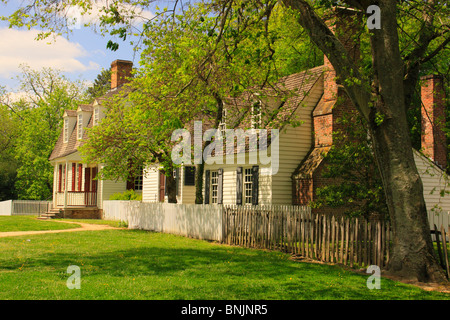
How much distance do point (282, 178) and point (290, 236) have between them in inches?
220

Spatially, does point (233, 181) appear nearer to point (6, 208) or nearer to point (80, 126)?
point (80, 126)

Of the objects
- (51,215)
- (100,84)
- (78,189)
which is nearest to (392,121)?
(51,215)

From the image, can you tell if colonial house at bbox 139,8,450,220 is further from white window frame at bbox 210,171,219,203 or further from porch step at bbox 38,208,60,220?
porch step at bbox 38,208,60,220

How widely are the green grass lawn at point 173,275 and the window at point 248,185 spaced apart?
19.4ft

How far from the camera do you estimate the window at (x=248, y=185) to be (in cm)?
2123

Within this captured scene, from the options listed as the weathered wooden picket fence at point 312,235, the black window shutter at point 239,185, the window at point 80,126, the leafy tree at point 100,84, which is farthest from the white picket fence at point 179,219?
the leafy tree at point 100,84

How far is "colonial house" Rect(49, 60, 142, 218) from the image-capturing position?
31953 millimetres

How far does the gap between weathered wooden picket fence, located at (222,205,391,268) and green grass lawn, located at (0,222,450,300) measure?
26.7 inches

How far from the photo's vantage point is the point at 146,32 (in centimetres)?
1263

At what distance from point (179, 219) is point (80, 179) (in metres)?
16.2

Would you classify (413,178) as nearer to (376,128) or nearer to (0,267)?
(376,128)

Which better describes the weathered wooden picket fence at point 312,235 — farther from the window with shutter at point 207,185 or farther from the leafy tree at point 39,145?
the leafy tree at point 39,145

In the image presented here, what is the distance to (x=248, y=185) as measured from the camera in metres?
21.4

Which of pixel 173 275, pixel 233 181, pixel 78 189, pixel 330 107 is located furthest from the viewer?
pixel 78 189
